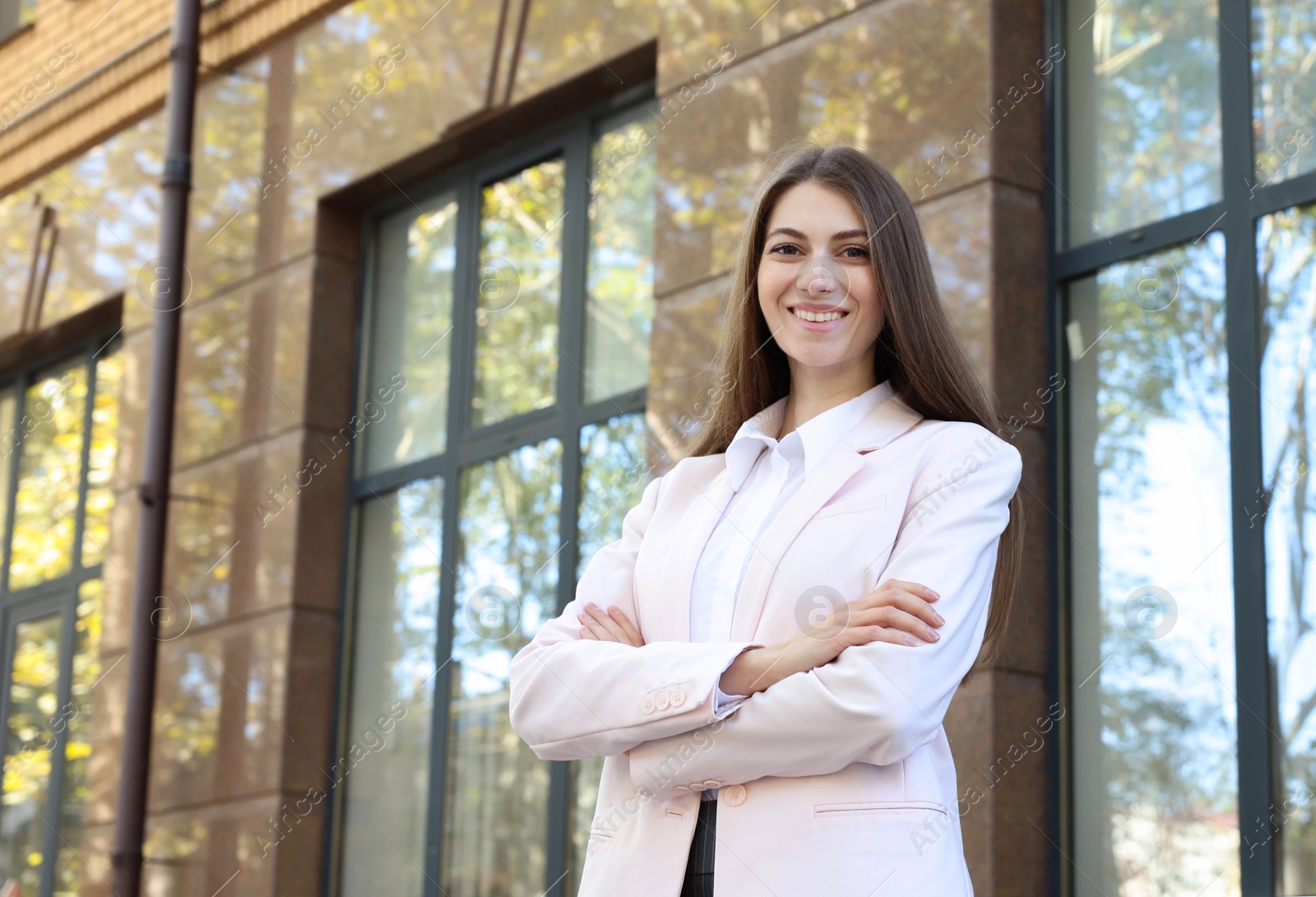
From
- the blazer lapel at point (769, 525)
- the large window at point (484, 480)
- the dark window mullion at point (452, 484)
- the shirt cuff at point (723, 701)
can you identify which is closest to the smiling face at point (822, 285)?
the blazer lapel at point (769, 525)

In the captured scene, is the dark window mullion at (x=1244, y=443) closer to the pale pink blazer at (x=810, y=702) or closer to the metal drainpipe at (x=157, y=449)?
the pale pink blazer at (x=810, y=702)

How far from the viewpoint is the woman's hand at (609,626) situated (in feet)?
9.29

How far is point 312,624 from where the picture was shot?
6711mm

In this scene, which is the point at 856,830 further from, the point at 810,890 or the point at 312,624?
A: the point at 312,624

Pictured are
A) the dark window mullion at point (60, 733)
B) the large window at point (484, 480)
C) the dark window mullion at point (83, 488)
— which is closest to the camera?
the large window at point (484, 480)

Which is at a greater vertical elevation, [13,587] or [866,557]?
[13,587]

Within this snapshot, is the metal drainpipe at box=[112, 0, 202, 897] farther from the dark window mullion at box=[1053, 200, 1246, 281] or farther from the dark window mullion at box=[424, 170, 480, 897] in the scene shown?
the dark window mullion at box=[1053, 200, 1246, 281]

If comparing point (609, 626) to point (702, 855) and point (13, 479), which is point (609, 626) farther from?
point (13, 479)

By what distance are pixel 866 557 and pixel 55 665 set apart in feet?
22.5

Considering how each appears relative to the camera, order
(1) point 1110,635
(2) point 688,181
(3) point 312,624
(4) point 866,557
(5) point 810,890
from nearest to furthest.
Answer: (5) point 810,890, (4) point 866,557, (1) point 1110,635, (2) point 688,181, (3) point 312,624

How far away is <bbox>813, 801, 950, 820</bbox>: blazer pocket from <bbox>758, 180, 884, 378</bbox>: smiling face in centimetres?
80

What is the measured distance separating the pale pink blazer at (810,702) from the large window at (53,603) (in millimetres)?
5722

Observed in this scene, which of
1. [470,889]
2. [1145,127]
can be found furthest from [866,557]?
[470,889]

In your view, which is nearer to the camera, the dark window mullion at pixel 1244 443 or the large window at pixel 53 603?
the dark window mullion at pixel 1244 443
